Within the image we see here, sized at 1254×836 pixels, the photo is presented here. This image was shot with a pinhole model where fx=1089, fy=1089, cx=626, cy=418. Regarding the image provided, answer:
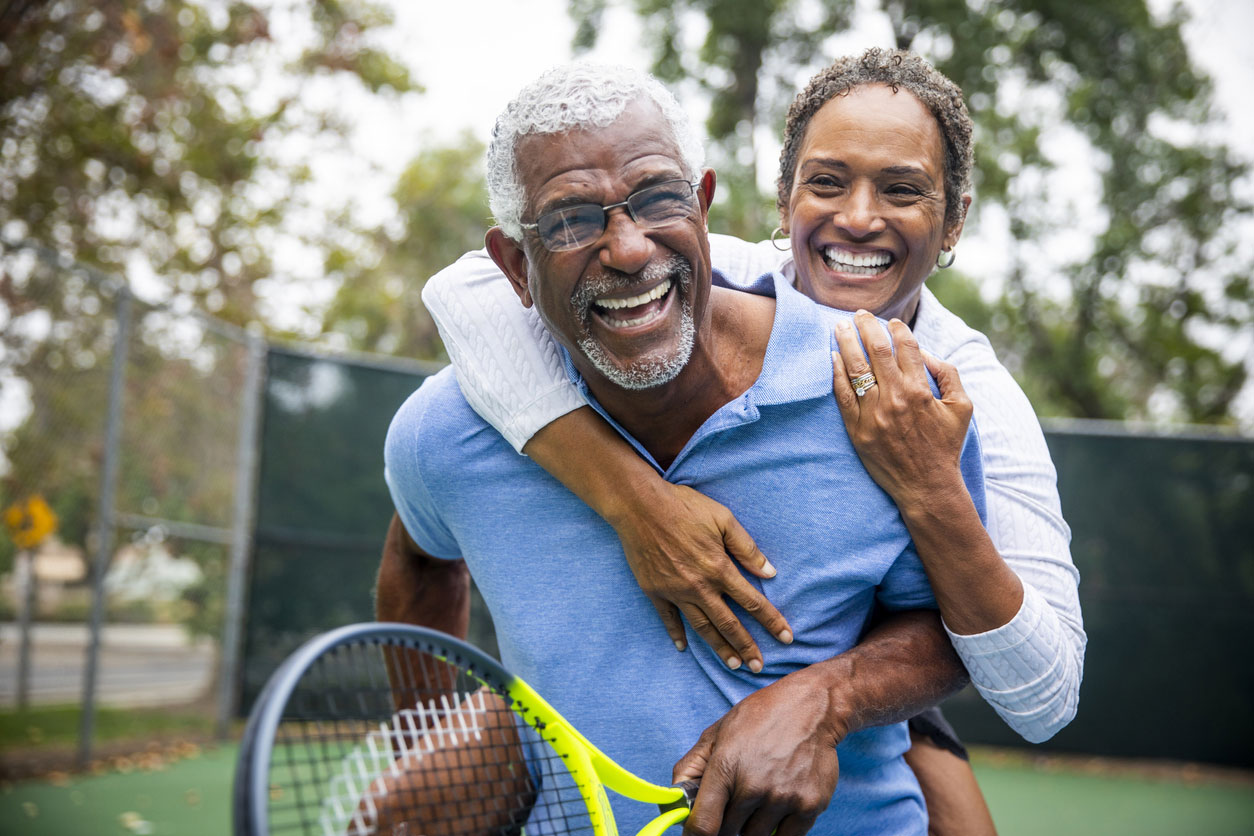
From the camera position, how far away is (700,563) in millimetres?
1718

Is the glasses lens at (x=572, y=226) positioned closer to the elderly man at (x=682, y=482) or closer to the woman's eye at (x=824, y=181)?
the elderly man at (x=682, y=482)

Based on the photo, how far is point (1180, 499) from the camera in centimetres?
823

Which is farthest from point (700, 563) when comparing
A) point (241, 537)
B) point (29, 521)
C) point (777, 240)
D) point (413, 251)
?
point (413, 251)

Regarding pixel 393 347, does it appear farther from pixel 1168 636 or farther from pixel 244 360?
pixel 1168 636

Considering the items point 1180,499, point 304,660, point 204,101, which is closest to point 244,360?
point 204,101

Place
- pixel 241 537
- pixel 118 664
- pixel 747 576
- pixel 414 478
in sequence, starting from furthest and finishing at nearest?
pixel 241 537, pixel 118 664, pixel 414 478, pixel 747 576

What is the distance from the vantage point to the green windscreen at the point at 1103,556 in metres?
7.71

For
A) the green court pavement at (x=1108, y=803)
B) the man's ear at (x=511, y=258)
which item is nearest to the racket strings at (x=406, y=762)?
the man's ear at (x=511, y=258)

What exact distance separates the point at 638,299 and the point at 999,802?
643 centimetres

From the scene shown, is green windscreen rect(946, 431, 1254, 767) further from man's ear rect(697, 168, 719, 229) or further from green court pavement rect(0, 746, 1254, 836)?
man's ear rect(697, 168, 719, 229)

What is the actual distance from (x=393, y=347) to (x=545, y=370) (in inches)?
713

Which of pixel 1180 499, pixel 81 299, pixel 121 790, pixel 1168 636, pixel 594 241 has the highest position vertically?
pixel 594 241

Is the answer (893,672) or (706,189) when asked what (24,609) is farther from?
(893,672)

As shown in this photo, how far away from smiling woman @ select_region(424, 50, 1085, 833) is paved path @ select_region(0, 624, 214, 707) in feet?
16.8
